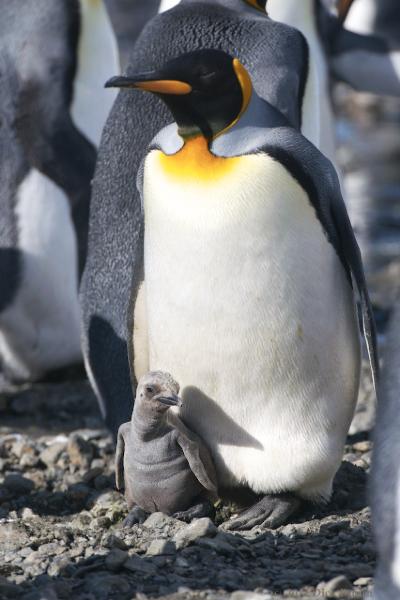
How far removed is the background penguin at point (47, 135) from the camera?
6254 mm

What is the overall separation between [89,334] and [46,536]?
1.18m

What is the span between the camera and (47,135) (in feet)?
20.5

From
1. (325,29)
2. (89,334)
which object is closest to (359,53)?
(325,29)

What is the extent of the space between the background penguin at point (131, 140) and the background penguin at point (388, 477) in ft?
5.05

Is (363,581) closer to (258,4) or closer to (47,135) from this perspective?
(258,4)

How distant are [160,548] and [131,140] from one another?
1662 mm

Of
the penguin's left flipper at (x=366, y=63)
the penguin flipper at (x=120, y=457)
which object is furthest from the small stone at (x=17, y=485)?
the penguin's left flipper at (x=366, y=63)

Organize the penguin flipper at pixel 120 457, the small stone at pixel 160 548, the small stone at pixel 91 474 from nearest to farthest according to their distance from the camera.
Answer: the small stone at pixel 160 548 → the penguin flipper at pixel 120 457 → the small stone at pixel 91 474

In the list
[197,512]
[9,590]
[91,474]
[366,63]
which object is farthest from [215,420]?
[366,63]

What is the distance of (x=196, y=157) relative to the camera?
387 centimetres

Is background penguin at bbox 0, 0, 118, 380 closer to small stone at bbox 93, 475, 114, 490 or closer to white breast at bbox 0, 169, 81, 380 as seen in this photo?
white breast at bbox 0, 169, 81, 380

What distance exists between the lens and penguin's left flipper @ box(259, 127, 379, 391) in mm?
3875

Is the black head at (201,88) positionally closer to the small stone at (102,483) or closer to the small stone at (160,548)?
the small stone at (160,548)

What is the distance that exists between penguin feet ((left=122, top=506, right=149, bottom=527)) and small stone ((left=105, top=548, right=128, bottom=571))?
58 cm
